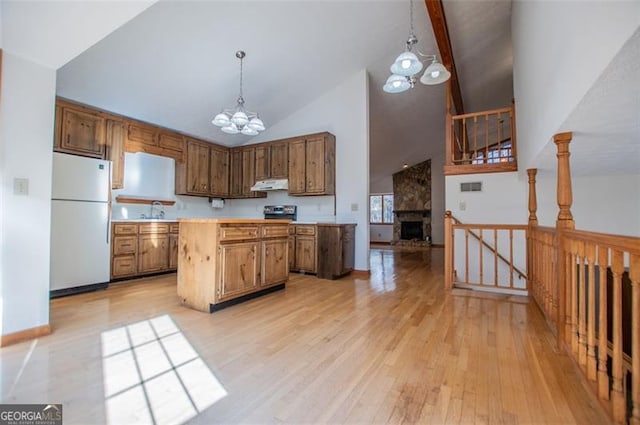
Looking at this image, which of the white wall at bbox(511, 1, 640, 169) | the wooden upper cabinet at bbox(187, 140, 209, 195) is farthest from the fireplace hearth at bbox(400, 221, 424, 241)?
the wooden upper cabinet at bbox(187, 140, 209, 195)

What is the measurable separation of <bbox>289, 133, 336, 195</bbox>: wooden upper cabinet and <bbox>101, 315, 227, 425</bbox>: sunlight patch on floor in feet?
11.0

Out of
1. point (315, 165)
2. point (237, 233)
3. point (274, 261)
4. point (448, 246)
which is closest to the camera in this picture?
point (237, 233)

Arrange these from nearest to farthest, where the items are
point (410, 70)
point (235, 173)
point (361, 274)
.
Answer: point (410, 70), point (361, 274), point (235, 173)

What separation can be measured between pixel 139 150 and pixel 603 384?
18.9ft

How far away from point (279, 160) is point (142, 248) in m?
2.79

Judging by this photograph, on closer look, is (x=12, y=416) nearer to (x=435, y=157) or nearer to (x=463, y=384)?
(x=463, y=384)

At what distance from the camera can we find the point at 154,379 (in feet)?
5.44

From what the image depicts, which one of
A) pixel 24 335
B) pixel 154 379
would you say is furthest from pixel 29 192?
pixel 154 379

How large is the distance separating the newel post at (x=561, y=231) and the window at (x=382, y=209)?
31.7 ft

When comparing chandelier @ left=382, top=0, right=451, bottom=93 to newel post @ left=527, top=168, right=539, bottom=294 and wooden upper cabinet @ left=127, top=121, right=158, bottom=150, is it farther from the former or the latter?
wooden upper cabinet @ left=127, top=121, right=158, bottom=150

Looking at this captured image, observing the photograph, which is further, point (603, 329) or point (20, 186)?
point (20, 186)

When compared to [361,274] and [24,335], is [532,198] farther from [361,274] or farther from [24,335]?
[24,335]

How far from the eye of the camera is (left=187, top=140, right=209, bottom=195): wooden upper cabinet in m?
5.36

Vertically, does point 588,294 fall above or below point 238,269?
above
